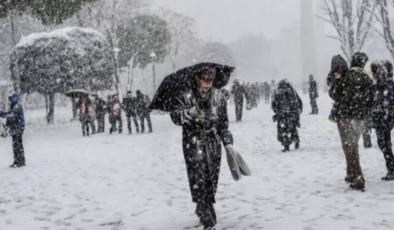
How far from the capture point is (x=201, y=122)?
5137 millimetres

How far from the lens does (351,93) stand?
6516mm

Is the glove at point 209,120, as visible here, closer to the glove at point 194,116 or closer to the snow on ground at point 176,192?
the glove at point 194,116

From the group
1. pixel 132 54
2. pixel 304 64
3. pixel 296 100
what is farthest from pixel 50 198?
pixel 304 64

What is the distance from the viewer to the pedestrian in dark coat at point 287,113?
11469mm

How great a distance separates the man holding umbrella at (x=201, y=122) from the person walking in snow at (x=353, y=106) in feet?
6.94

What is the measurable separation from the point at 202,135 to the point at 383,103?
367 cm

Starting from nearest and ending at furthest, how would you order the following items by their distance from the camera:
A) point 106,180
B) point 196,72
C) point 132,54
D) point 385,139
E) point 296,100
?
point 196,72 < point 385,139 < point 106,180 < point 296,100 < point 132,54

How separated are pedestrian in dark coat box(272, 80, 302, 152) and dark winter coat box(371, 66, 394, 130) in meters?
3.77

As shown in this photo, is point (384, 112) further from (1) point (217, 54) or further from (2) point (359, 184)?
(1) point (217, 54)

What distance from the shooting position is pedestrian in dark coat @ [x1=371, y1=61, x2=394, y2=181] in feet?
23.2

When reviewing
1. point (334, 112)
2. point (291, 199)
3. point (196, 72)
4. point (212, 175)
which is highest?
point (196, 72)

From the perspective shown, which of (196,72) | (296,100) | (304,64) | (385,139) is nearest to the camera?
(196,72)

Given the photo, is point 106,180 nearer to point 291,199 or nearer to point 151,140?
point 291,199

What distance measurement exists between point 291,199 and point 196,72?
2.54 m
